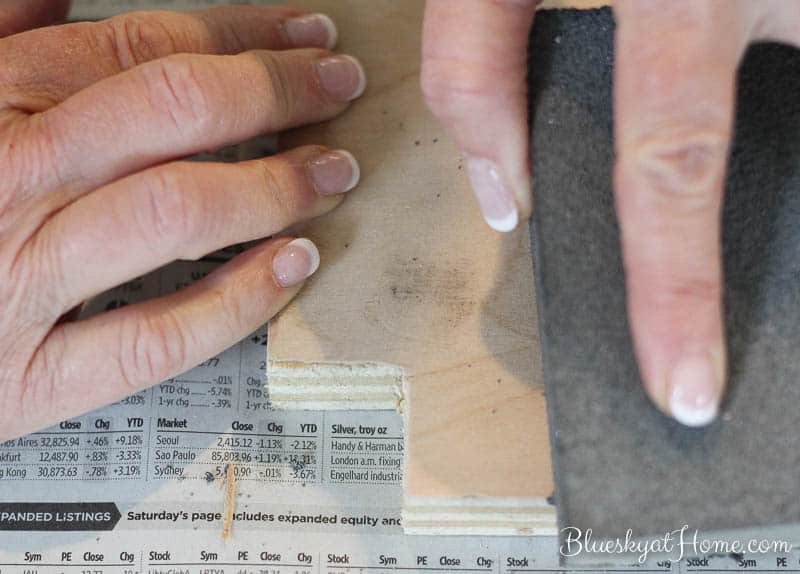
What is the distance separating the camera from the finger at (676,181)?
557mm

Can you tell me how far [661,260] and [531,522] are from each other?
1.19ft

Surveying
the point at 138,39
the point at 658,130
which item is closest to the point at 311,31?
the point at 138,39

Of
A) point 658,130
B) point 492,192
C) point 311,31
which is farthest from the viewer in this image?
point 311,31

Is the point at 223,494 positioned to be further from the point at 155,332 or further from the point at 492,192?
the point at 492,192

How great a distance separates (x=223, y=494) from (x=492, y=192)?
0.49 meters

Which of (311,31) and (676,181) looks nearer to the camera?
(676,181)

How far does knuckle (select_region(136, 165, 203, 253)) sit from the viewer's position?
30.0 inches

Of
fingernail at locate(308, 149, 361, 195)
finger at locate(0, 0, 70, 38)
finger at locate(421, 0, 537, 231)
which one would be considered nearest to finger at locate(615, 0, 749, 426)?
finger at locate(421, 0, 537, 231)

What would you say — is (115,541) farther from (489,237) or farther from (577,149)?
(577,149)

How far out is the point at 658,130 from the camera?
22.4 inches

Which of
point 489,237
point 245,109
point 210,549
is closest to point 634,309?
point 489,237

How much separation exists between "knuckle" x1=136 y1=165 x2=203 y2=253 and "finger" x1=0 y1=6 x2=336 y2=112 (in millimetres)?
193

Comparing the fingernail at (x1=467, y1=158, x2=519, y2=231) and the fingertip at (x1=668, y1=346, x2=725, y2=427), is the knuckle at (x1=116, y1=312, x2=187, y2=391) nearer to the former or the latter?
the fingernail at (x1=467, y1=158, x2=519, y2=231)

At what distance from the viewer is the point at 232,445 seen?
3.05ft
